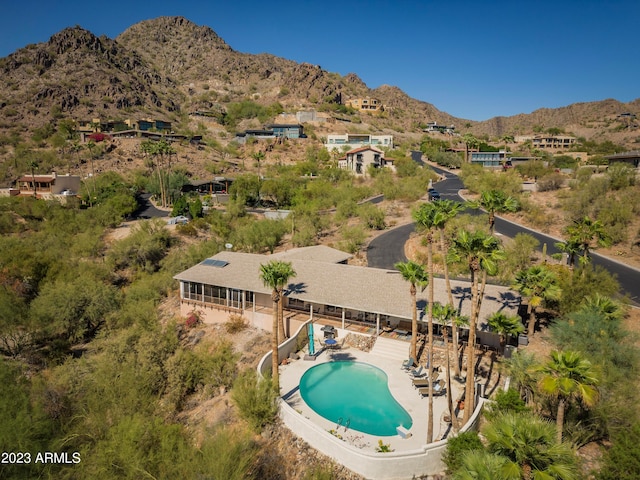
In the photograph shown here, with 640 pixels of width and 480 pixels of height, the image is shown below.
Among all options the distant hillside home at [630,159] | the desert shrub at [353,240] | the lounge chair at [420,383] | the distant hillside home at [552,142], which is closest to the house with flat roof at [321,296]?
the lounge chair at [420,383]

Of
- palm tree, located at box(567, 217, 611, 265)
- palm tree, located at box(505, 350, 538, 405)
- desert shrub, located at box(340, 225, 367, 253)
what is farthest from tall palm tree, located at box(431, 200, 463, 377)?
desert shrub, located at box(340, 225, 367, 253)

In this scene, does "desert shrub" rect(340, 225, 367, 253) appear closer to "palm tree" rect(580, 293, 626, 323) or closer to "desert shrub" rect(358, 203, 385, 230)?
"desert shrub" rect(358, 203, 385, 230)

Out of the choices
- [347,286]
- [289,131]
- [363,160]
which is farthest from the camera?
[289,131]

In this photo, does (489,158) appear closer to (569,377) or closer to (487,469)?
(569,377)

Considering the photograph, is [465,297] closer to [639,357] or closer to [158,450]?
[639,357]

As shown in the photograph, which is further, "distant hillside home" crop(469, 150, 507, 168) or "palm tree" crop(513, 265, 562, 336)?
"distant hillside home" crop(469, 150, 507, 168)

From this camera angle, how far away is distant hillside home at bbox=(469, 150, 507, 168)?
9768 cm

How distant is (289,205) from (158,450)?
5578cm

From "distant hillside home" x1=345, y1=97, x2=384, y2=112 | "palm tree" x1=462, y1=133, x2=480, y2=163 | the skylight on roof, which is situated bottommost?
the skylight on roof

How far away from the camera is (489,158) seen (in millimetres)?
99000

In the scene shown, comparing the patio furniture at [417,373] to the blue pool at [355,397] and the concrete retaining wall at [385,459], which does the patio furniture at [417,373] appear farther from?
the concrete retaining wall at [385,459]

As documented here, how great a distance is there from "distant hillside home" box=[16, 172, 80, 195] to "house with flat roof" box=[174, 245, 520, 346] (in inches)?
2100

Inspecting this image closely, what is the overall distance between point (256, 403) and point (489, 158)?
97.3 meters

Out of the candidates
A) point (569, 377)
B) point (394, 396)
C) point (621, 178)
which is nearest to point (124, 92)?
point (621, 178)
